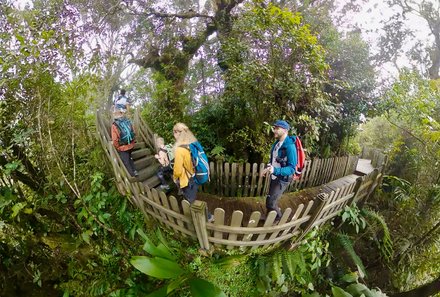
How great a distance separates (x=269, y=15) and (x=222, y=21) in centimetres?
346

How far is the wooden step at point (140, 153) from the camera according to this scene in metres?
5.56

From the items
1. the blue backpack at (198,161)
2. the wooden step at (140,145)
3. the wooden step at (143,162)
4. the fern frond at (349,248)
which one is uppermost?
the blue backpack at (198,161)

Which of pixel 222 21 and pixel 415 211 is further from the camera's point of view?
pixel 222 21

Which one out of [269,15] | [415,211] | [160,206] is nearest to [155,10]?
[269,15]

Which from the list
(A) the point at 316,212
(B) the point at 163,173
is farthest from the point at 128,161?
(A) the point at 316,212

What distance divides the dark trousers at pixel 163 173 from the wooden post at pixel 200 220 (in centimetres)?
213

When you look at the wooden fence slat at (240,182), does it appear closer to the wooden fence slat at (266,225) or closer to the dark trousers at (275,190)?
the dark trousers at (275,190)

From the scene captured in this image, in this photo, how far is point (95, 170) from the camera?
14.2ft

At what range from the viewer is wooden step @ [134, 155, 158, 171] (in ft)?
17.6

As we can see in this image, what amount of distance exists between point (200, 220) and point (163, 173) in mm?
2529

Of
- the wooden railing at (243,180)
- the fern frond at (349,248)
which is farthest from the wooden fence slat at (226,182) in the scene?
the fern frond at (349,248)

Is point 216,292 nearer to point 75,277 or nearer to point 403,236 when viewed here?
point 75,277

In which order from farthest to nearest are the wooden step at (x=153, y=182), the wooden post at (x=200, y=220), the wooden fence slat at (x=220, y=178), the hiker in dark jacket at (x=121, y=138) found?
1. the wooden fence slat at (x=220, y=178)
2. the wooden step at (x=153, y=182)
3. the hiker in dark jacket at (x=121, y=138)
4. the wooden post at (x=200, y=220)

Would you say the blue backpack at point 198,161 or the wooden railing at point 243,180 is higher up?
the blue backpack at point 198,161
